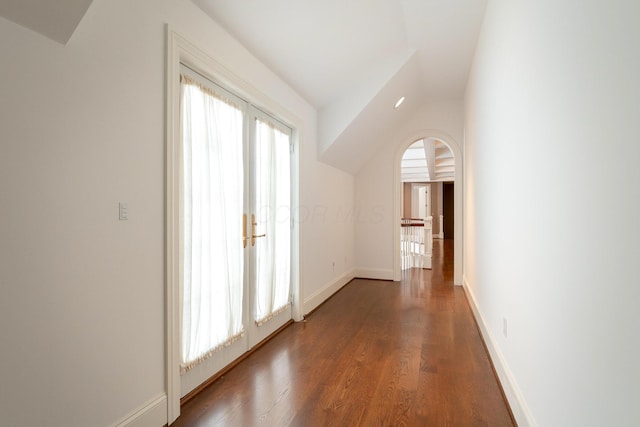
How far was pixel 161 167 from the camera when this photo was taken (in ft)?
6.36

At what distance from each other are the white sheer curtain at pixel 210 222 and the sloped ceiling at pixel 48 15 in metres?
0.80

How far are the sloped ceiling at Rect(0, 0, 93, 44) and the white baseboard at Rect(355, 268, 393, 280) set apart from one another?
17.3 ft

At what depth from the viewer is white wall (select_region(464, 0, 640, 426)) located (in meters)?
0.86

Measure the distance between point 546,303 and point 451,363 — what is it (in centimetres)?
151

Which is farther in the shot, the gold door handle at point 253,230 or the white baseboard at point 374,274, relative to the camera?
the white baseboard at point 374,274

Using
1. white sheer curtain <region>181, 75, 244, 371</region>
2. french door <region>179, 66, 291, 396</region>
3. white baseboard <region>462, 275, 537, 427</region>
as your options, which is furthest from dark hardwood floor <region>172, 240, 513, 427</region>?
white sheer curtain <region>181, 75, 244, 371</region>

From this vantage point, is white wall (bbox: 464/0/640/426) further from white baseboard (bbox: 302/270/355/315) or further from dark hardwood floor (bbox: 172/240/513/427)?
white baseboard (bbox: 302/270/355/315)

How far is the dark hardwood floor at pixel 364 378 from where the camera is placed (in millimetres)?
2031

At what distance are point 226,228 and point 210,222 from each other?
0.65 feet

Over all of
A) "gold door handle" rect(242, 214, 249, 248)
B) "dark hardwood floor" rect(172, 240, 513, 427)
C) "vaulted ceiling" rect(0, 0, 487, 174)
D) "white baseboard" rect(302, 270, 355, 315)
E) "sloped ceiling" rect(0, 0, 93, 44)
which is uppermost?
"vaulted ceiling" rect(0, 0, 487, 174)

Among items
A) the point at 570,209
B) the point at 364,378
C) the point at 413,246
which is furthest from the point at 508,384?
the point at 413,246

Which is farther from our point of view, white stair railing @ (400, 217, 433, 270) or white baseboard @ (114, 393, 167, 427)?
white stair railing @ (400, 217, 433, 270)

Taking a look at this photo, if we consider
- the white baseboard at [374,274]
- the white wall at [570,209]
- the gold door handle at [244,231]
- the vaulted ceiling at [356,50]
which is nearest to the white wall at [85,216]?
the vaulted ceiling at [356,50]

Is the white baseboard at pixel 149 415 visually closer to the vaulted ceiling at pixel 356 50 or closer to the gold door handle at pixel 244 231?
the gold door handle at pixel 244 231
